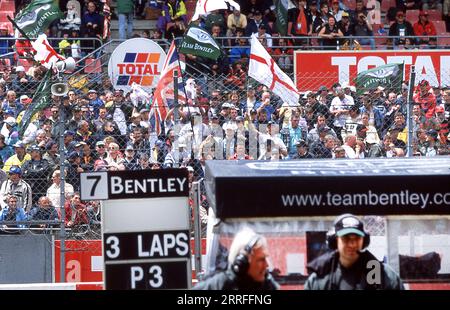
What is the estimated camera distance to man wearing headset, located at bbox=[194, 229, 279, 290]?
8320 millimetres

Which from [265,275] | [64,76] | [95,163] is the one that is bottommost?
[265,275]

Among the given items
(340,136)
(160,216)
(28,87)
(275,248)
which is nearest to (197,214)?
(160,216)

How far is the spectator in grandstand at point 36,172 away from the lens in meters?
13.9

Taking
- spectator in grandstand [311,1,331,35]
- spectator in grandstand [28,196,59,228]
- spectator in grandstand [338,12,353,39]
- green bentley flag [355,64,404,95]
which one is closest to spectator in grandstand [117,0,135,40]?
spectator in grandstand [311,1,331,35]

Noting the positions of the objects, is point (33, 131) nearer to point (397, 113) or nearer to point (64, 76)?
point (64, 76)

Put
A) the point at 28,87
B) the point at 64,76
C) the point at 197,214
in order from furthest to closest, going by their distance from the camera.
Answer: the point at 28,87, the point at 64,76, the point at 197,214

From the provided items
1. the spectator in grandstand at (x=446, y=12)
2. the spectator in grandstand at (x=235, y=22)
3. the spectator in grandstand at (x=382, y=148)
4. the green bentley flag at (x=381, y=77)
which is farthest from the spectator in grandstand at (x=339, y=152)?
the spectator in grandstand at (x=446, y=12)

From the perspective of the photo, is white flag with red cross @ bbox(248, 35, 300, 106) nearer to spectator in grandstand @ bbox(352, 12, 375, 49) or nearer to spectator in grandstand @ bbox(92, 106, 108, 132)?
spectator in grandstand @ bbox(92, 106, 108, 132)

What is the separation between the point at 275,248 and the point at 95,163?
5.52m

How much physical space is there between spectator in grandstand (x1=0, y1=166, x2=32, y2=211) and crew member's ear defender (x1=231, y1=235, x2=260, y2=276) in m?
5.83

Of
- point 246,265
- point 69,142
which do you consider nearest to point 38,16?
point 69,142

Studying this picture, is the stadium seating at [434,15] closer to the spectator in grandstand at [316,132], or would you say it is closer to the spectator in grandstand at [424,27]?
the spectator in grandstand at [424,27]

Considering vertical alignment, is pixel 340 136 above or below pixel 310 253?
above

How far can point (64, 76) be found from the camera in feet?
43.7
